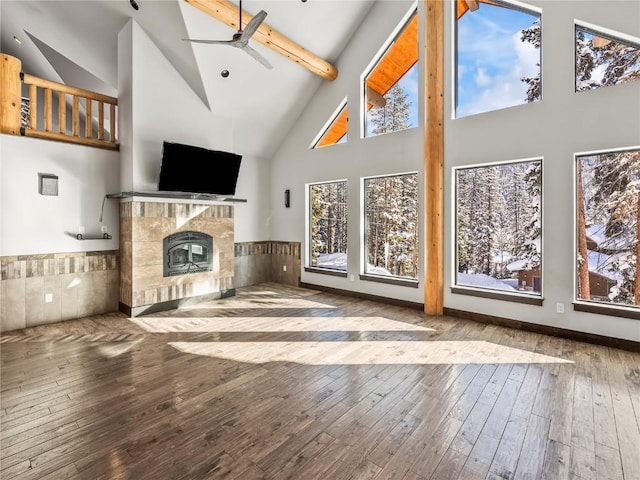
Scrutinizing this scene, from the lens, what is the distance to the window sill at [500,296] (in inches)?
173

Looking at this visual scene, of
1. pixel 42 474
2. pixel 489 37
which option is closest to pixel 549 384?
pixel 42 474

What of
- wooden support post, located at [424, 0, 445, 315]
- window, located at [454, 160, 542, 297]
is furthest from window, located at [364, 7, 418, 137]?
window, located at [454, 160, 542, 297]

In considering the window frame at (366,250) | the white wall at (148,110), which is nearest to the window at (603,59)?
the window frame at (366,250)

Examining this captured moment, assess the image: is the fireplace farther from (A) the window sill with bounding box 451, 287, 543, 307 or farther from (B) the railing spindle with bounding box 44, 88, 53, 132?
(A) the window sill with bounding box 451, 287, 543, 307

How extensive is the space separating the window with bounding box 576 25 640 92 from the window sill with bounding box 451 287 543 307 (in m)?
2.71

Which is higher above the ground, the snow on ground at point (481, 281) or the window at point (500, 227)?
the window at point (500, 227)

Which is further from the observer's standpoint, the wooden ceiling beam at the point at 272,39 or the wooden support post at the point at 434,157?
the wooden support post at the point at 434,157

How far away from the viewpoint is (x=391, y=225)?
596cm

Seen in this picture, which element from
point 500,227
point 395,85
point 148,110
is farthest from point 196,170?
point 500,227

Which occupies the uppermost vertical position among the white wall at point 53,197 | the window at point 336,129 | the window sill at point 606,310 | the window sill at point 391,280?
the window at point 336,129

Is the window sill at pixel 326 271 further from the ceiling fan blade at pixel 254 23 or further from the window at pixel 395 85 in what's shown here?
the ceiling fan blade at pixel 254 23

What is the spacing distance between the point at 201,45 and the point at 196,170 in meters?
1.91

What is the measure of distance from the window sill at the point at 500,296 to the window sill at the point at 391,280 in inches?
26.9

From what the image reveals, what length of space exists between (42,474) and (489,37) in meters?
6.73
